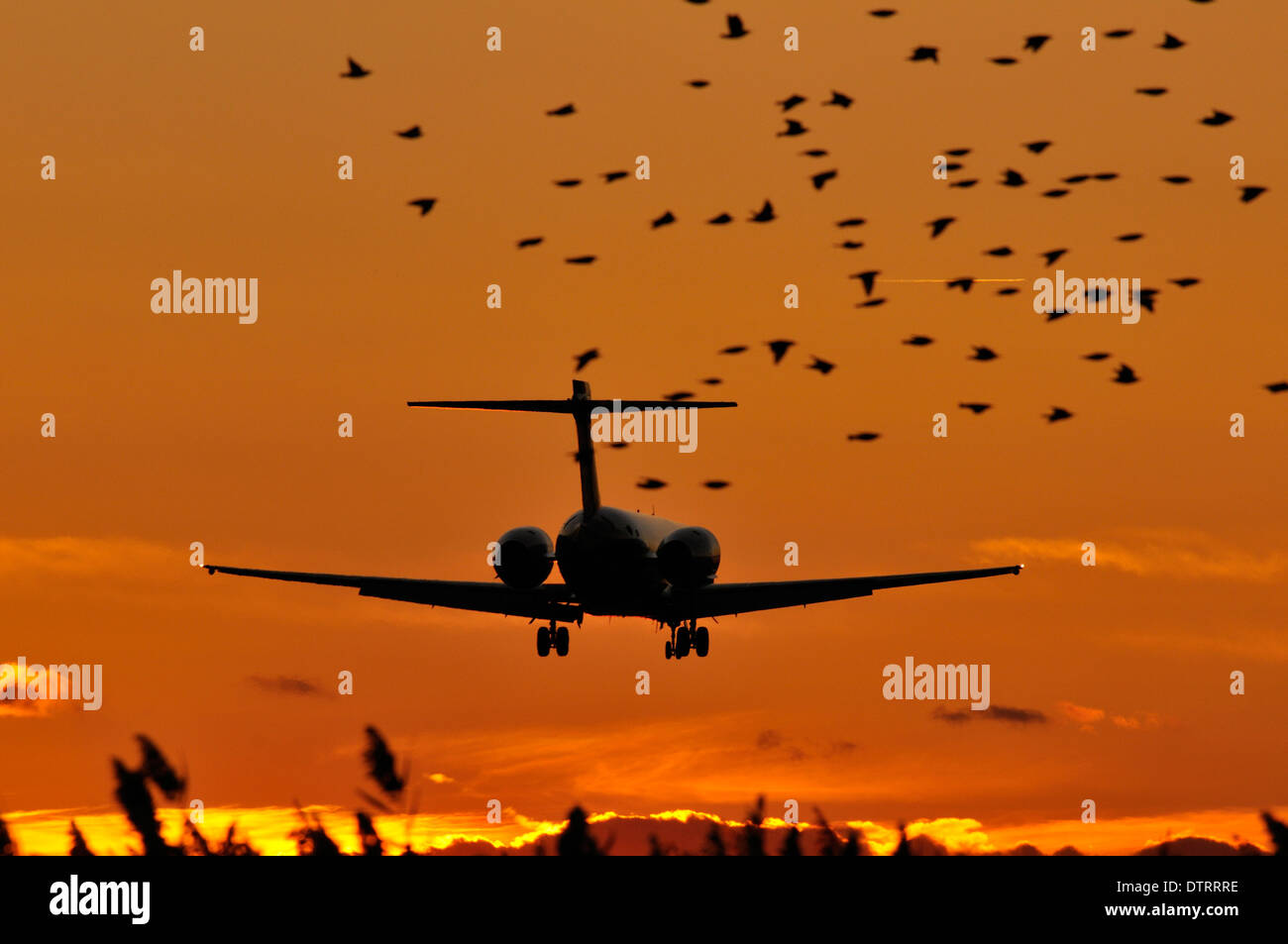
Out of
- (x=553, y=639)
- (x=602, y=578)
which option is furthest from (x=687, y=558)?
(x=553, y=639)

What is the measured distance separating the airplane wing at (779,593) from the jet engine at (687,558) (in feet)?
5.54

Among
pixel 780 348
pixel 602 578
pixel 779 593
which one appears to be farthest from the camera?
pixel 779 593

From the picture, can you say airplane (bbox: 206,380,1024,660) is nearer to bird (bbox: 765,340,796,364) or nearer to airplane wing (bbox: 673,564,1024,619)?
airplane wing (bbox: 673,564,1024,619)

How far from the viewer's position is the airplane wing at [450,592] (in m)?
73.6

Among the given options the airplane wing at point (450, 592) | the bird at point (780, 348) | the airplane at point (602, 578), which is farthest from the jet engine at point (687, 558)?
the bird at point (780, 348)

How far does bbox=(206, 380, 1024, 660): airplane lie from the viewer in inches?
2643

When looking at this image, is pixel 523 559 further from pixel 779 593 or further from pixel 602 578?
pixel 779 593

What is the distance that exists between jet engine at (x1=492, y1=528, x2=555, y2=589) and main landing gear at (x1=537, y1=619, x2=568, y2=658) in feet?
25.2

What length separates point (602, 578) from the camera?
67000 millimetres

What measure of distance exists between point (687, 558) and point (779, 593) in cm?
795

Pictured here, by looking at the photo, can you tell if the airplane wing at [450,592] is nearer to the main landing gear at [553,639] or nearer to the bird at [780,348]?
the main landing gear at [553,639]
